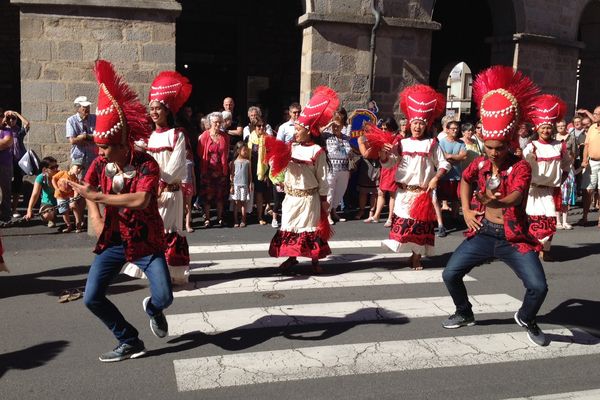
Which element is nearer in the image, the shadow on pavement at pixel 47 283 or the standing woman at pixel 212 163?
the shadow on pavement at pixel 47 283

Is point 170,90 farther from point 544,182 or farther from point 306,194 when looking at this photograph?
point 544,182

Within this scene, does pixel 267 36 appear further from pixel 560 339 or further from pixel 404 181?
pixel 560 339

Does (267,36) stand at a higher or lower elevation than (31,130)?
higher

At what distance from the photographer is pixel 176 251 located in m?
6.36

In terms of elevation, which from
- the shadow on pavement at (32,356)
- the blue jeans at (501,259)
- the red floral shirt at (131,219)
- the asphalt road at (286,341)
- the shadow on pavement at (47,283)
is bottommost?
the shadow on pavement at (47,283)

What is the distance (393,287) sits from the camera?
664cm

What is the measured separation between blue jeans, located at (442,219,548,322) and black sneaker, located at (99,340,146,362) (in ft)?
8.55

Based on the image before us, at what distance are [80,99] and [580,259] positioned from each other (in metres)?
8.14

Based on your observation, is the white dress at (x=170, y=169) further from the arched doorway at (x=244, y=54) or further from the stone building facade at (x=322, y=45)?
the arched doorway at (x=244, y=54)

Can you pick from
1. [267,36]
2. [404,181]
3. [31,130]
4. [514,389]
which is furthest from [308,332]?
→ [267,36]

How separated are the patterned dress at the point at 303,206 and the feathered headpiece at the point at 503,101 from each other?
247 cm

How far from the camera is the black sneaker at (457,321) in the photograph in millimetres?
5348

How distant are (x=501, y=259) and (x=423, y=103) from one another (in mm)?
2698

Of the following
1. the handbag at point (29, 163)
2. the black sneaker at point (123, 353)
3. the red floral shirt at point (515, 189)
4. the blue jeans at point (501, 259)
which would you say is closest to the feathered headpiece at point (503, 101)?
the red floral shirt at point (515, 189)
